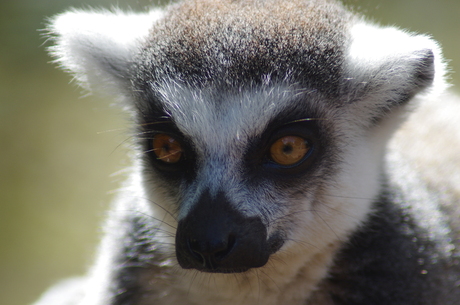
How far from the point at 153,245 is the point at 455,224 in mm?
1605

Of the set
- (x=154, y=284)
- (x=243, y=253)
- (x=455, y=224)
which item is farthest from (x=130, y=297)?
(x=455, y=224)

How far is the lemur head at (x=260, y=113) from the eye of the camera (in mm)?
2154

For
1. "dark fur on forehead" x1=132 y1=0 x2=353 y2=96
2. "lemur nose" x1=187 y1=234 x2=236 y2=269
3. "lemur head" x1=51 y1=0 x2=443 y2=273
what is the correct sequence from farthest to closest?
"dark fur on forehead" x1=132 y1=0 x2=353 y2=96
"lemur head" x1=51 y1=0 x2=443 y2=273
"lemur nose" x1=187 y1=234 x2=236 y2=269

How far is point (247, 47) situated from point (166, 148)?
0.57 metres

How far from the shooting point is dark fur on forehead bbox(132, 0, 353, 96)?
2.26 meters

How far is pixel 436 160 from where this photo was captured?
11.2 feet

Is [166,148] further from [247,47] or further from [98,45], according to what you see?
[98,45]

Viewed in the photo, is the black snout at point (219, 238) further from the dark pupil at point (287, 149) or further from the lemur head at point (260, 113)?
the dark pupil at point (287, 149)

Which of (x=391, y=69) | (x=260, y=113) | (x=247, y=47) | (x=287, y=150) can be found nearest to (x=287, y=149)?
(x=287, y=150)

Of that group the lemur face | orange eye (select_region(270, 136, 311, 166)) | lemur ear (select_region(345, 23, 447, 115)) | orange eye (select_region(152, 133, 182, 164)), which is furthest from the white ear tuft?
orange eye (select_region(152, 133, 182, 164))

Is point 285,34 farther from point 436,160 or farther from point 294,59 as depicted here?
point 436,160

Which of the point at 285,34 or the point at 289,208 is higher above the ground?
the point at 285,34

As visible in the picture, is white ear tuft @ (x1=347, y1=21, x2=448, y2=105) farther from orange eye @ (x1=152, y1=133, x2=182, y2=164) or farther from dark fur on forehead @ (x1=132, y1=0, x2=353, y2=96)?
orange eye @ (x1=152, y1=133, x2=182, y2=164)

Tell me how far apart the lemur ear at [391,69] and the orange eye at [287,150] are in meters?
0.40
